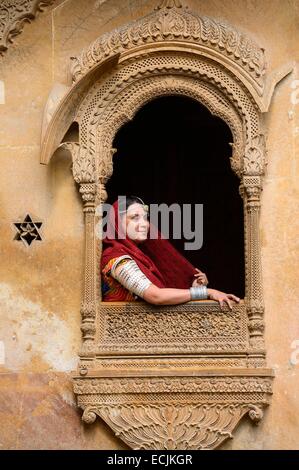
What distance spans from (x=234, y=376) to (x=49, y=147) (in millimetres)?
2157

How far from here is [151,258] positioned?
1205 cm

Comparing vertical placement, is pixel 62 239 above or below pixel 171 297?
above

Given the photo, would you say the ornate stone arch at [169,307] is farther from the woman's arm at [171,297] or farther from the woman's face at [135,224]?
the woman's face at [135,224]

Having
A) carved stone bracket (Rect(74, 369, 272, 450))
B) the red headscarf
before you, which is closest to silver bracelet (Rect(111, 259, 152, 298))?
the red headscarf

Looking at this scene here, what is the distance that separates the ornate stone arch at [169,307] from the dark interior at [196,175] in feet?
5.01

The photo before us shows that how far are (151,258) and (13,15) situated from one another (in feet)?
6.88

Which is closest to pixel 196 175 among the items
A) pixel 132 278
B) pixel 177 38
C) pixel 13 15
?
pixel 177 38

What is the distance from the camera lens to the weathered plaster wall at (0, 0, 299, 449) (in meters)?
11.5

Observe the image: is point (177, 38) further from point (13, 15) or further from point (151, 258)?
point (151, 258)

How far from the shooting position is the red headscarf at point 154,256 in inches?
461

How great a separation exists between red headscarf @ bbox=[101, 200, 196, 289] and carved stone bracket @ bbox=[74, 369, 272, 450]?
821mm

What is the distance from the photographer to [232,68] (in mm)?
11711

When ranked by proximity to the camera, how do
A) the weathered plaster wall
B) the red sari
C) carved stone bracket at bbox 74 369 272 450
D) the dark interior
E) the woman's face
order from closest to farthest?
1. carved stone bracket at bbox 74 369 272 450
2. the weathered plaster wall
3. the red sari
4. the woman's face
5. the dark interior

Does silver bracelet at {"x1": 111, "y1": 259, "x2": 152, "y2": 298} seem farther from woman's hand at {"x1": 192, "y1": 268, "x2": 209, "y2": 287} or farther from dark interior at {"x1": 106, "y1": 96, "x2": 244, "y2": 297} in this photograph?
dark interior at {"x1": 106, "y1": 96, "x2": 244, "y2": 297}
